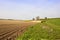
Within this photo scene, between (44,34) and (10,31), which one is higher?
(44,34)

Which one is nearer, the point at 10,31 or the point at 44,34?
the point at 44,34

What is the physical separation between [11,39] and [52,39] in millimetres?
5795

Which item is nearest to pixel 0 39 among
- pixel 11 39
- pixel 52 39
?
pixel 11 39

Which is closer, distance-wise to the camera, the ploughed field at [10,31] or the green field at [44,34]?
the green field at [44,34]

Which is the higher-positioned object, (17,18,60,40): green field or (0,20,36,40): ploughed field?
(17,18,60,40): green field

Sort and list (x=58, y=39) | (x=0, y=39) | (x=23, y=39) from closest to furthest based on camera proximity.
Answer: (x=58, y=39) → (x=0, y=39) → (x=23, y=39)

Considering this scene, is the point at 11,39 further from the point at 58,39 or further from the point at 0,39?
the point at 58,39

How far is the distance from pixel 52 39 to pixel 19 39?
5.86 m

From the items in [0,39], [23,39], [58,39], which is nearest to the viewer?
[58,39]

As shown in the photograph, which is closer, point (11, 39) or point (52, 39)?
point (52, 39)

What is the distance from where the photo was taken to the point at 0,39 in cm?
1608

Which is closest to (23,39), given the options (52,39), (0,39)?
(0,39)

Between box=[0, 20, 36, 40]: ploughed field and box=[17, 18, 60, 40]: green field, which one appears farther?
box=[0, 20, 36, 40]: ploughed field

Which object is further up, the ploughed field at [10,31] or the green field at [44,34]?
the green field at [44,34]
